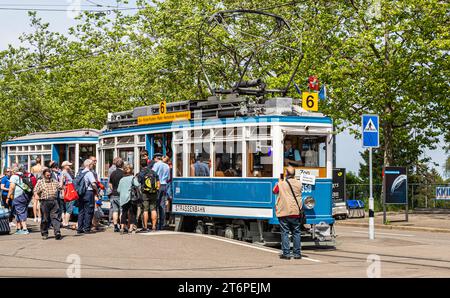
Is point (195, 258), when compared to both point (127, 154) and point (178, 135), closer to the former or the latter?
point (178, 135)

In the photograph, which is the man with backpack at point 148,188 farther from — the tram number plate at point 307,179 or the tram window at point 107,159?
the tram window at point 107,159

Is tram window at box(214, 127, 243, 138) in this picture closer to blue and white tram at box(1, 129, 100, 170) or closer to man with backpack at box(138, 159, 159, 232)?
man with backpack at box(138, 159, 159, 232)

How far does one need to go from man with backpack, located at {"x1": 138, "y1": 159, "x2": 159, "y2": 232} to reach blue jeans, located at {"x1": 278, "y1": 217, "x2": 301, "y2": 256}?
495 centimetres

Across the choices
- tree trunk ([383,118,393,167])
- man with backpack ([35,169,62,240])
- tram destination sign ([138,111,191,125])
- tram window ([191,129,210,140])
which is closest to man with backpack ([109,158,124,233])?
tram destination sign ([138,111,191,125])

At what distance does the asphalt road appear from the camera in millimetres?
13992

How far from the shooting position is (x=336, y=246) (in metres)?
19.7

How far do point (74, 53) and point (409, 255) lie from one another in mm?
41131

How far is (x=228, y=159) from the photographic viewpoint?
19953 mm

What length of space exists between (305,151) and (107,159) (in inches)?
369

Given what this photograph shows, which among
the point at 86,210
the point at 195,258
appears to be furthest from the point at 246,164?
the point at 86,210

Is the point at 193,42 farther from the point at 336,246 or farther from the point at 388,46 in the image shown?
the point at 336,246

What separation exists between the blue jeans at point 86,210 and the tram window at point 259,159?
14.5 ft

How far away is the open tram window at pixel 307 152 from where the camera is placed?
18.9 m

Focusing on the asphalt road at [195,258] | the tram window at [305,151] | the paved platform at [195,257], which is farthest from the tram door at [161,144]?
the tram window at [305,151]
